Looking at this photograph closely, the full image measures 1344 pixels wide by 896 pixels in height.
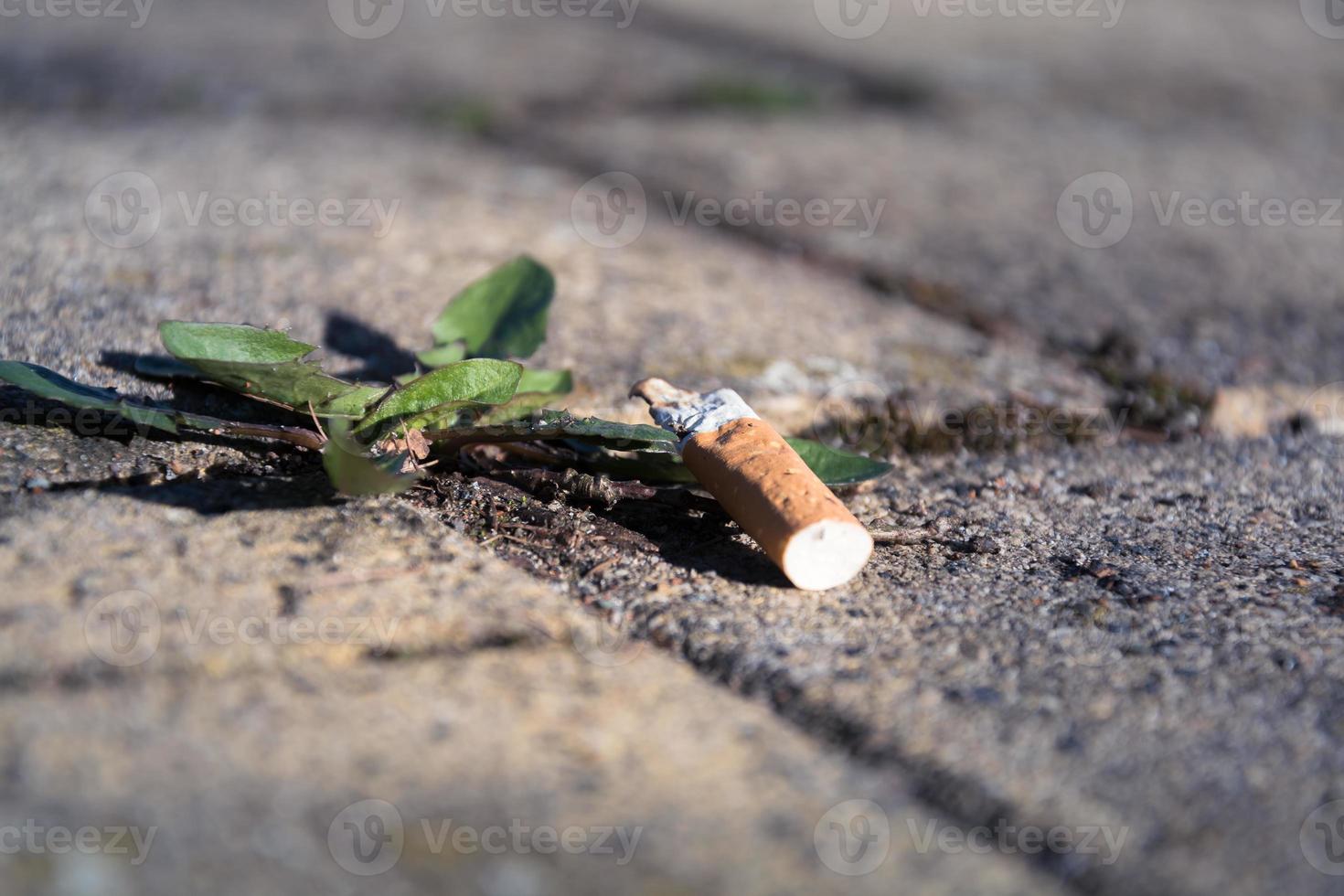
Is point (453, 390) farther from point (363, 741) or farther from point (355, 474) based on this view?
point (363, 741)

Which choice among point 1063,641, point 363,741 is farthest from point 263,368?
point 1063,641

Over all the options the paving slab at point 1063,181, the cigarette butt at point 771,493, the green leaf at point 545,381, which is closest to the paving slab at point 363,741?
the cigarette butt at point 771,493

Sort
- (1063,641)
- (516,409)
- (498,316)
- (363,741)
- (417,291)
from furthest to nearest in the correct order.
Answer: (417,291)
(498,316)
(516,409)
(1063,641)
(363,741)

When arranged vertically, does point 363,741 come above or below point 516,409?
below

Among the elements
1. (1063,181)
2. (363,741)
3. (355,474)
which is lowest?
(363,741)

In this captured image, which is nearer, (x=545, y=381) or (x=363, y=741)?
(x=363, y=741)

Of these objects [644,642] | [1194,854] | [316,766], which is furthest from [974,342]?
[316,766]

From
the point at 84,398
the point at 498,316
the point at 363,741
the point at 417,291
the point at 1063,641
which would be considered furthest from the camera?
the point at 417,291

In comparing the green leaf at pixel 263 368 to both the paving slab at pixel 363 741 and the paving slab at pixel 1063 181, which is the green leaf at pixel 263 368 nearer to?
the paving slab at pixel 363 741

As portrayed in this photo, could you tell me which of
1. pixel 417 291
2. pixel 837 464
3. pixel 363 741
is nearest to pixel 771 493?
pixel 837 464
